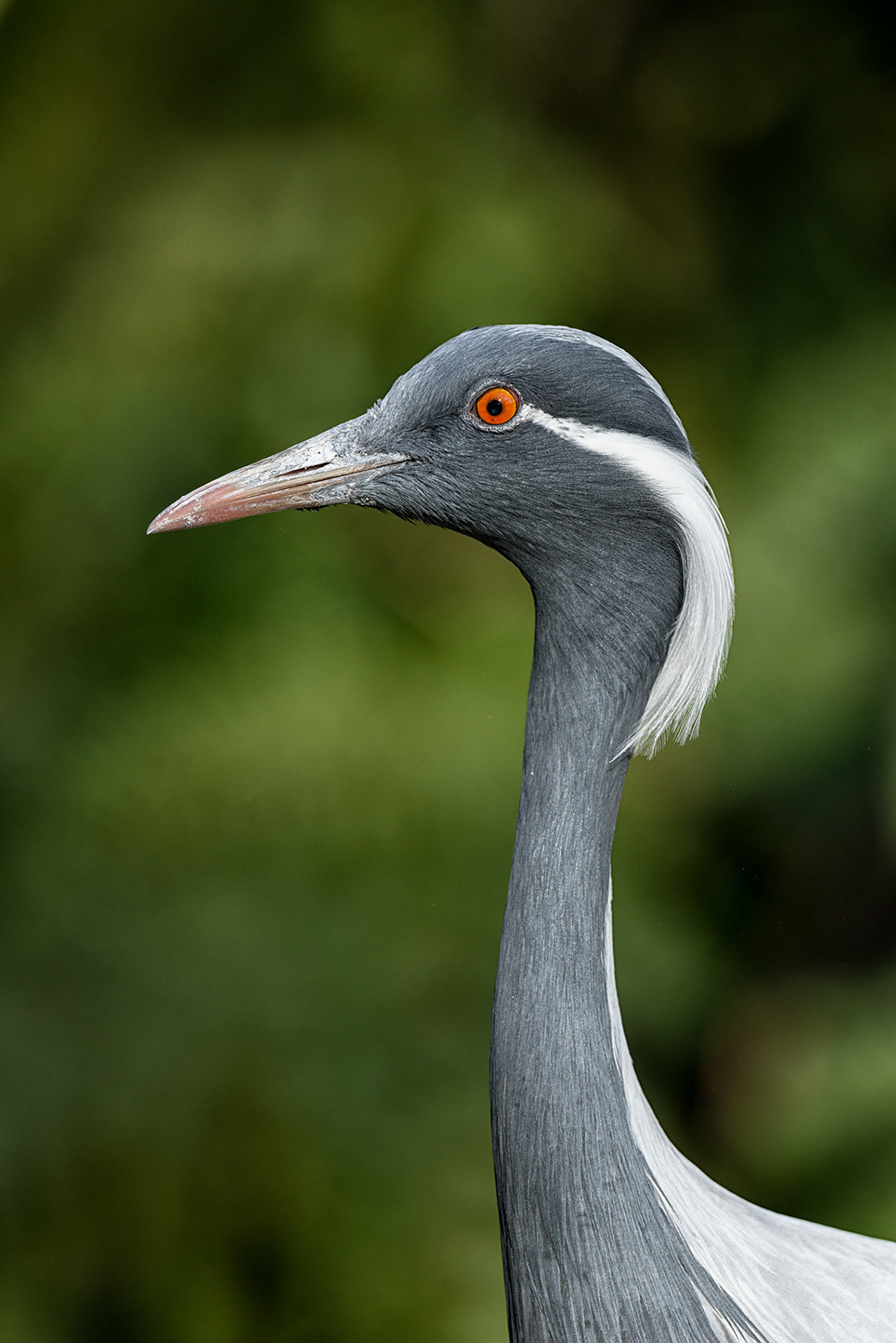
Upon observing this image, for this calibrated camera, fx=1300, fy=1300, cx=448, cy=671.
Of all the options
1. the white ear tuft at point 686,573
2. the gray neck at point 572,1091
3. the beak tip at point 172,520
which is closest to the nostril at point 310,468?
the beak tip at point 172,520

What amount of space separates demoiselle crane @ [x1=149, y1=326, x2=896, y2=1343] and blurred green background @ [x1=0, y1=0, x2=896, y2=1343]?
1621 mm

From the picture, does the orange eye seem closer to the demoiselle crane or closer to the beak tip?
the demoiselle crane

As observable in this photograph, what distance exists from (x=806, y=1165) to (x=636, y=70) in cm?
299

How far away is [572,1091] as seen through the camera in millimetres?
1455

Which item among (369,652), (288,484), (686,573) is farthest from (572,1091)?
(369,652)

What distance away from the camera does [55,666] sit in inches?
135

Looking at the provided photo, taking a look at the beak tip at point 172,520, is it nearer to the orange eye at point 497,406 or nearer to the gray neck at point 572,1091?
the orange eye at point 497,406

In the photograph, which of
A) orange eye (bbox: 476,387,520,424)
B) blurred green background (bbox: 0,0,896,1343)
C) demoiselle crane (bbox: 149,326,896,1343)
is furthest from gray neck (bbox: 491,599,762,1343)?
blurred green background (bbox: 0,0,896,1343)

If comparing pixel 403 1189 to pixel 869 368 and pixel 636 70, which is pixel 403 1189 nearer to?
pixel 869 368

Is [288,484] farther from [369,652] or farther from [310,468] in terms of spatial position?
[369,652]

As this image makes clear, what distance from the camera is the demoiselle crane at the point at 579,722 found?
57.4 inches

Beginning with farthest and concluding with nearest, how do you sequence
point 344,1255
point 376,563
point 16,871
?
point 376,563 < point 16,871 < point 344,1255

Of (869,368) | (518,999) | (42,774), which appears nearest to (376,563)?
(42,774)

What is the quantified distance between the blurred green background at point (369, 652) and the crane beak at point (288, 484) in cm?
177
